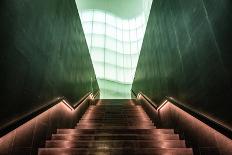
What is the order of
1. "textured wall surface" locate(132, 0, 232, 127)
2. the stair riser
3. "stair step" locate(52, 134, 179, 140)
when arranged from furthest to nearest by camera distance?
"stair step" locate(52, 134, 179, 140)
the stair riser
"textured wall surface" locate(132, 0, 232, 127)

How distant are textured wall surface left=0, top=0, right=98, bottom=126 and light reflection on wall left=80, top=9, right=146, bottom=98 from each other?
1543cm

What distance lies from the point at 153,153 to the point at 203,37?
7.05 feet

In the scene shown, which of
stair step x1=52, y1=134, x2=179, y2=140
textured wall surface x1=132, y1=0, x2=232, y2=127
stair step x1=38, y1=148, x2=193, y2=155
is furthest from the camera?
stair step x1=52, y1=134, x2=179, y2=140

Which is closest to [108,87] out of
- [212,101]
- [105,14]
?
[105,14]

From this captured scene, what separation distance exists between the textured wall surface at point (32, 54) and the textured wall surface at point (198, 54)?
2.91m

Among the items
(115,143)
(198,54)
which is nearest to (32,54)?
(115,143)

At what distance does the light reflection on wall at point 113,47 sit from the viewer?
21875 mm

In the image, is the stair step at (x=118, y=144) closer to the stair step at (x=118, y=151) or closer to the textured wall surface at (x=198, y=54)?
the stair step at (x=118, y=151)

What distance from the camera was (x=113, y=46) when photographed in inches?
931

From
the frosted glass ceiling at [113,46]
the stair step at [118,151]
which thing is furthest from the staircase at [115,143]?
the frosted glass ceiling at [113,46]

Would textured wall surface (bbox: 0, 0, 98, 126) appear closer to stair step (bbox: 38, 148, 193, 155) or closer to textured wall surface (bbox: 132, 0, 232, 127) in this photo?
stair step (bbox: 38, 148, 193, 155)

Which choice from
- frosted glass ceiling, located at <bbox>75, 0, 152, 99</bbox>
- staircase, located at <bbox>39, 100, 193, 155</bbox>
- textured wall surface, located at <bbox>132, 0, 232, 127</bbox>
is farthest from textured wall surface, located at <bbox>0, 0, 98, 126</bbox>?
frosted glass ceiling, located at <bbox>75, 0, 152, 99</bbox>

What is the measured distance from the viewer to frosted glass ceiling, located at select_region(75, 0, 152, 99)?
71.8ft

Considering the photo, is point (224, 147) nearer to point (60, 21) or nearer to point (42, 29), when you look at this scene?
point (42, 29)
